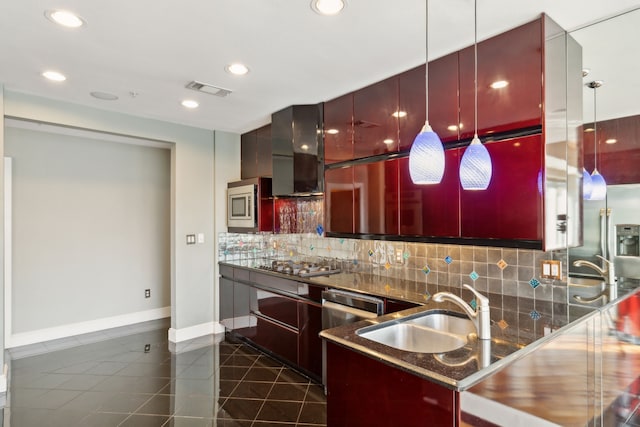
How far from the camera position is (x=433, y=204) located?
252 centimetres

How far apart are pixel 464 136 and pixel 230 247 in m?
3.26

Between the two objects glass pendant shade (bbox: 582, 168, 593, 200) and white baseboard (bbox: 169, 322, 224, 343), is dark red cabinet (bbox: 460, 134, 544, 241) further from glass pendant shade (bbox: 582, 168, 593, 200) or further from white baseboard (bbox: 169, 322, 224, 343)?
white baseboard (bbox: 169, 322, 224, 343)

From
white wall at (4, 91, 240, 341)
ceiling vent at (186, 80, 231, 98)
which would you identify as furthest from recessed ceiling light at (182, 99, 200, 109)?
white wall at (4, 91, 240, 341)

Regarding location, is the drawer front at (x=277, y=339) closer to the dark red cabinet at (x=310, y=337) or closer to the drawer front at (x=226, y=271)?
the dark red cabinet at (x=310, y=337)

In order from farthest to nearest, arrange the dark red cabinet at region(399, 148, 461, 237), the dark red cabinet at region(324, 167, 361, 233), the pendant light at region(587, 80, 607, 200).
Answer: the dark red cabinet at region(324, 167, 361, 233) → the dark red cabinet at region(399, 148, 461, 237) → the pendant light at region(587, 80, 607, 200)

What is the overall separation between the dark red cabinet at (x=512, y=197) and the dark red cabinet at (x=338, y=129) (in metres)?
1.24

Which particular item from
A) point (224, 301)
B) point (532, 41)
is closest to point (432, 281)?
point (532, 41)

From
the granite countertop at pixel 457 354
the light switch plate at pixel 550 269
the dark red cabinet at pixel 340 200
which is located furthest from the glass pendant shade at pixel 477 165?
the dark red cabinet at pixel 340 200

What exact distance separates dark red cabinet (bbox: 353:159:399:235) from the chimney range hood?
53cm

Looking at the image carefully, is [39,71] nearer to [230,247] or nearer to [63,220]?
[63,220]

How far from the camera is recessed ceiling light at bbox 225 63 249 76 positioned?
2.63 meters

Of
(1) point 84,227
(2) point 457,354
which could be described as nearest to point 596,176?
(2) point 457,354

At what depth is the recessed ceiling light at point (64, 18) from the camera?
6.45ft

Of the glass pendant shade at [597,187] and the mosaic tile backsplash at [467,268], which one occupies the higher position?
the glass pendant shade at [597,187]
